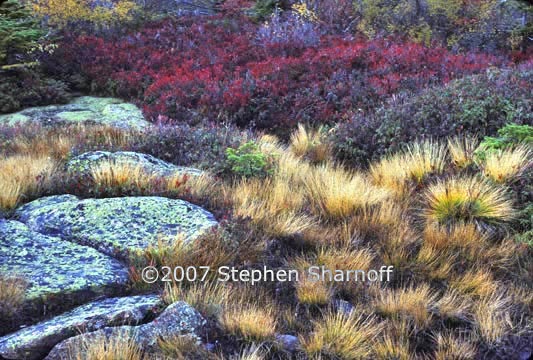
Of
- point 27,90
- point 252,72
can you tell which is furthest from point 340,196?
point 27,90

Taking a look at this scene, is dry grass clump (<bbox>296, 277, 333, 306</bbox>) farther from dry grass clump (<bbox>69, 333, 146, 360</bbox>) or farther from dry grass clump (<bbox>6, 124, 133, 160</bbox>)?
dry grass clump (<bbox>6, 124, 133, 160</bbox>)

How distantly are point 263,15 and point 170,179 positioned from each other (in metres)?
11.9

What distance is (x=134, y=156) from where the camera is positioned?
22.1 feet

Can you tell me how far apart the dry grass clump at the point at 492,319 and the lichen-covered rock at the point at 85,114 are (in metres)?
6.49

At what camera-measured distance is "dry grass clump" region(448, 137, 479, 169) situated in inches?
263

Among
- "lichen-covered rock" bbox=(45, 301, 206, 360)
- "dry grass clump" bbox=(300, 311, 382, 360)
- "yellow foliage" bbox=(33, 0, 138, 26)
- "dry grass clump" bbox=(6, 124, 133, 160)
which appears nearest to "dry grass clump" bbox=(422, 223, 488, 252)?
"dry grass clump" bbox=(300, 311, 382, 360)

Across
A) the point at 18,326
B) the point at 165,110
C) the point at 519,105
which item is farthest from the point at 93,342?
the point at 165,110

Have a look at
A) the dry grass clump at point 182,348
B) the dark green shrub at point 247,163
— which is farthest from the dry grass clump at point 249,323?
the dark green shrub at point 247,163

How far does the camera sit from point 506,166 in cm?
619

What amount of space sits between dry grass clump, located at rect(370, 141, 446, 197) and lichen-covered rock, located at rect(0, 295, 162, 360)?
3.38m

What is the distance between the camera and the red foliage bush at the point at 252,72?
32.3 ft

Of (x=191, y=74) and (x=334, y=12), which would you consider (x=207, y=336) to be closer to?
(x=191, y=74)

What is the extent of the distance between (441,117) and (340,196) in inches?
99.0

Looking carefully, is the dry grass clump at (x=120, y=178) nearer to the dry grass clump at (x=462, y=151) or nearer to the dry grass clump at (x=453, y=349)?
the dry grass clump at (x=453, y=349)
